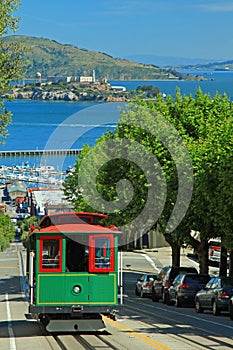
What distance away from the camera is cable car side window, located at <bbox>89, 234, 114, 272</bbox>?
20391mm


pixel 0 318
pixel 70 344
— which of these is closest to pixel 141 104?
pixel 0 318

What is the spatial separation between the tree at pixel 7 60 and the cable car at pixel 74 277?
8.71 m

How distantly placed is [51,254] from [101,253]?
3.99 ft

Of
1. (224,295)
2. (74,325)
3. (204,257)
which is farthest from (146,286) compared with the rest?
(74,325)

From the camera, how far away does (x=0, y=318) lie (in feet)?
90.4

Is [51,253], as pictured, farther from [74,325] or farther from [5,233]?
[5,233]

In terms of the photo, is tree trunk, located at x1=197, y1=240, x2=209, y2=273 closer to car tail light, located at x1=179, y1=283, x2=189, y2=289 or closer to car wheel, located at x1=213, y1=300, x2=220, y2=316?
car tail light, located at x1=179, y1=283, x2=189, y2=289

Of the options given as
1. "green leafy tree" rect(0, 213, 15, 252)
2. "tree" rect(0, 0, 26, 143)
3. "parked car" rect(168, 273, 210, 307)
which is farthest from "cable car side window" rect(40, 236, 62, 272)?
"green leafy tree" rect(0, 213, 15, 252)

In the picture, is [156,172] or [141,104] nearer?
[156,172]

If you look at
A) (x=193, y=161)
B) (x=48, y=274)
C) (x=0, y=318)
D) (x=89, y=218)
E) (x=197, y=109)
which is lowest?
(x=0, y=318)

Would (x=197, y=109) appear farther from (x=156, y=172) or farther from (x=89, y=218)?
(x=89, y=218)

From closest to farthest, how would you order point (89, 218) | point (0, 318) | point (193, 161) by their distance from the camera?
point (89, 218) → point (0, 318) → point (193, 161)

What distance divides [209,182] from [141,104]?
10.9 meters

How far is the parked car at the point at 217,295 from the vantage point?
28.6 m
